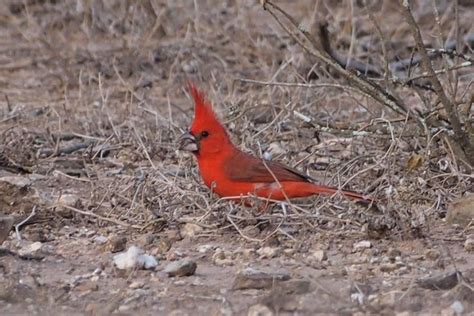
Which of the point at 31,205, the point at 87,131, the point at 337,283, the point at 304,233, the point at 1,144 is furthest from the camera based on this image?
the point at 87,131

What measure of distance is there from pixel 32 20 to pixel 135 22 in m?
0.71

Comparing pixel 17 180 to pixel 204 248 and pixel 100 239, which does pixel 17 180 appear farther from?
pixel 204 248

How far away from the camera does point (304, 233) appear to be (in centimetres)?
427

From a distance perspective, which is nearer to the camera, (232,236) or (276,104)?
(232,236)

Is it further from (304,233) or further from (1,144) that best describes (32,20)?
(304,233)

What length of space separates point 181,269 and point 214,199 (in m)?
0.76

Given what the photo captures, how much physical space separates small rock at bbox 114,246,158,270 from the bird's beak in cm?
70

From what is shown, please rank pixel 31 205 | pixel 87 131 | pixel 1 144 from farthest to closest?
pixel 87 131 < pixel 1 144 < pixel 31 205

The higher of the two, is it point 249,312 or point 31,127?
point 249,312

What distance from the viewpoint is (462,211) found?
438cm

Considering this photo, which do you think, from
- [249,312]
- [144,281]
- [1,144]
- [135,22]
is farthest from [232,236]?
[135,22]

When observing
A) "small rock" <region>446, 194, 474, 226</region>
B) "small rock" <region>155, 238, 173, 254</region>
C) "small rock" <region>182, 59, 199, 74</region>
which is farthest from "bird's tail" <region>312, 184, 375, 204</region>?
"small rock" <region>182, 59, 199, 74</region>

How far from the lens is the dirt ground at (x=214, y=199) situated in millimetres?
3646

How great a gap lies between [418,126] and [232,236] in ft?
3.16
